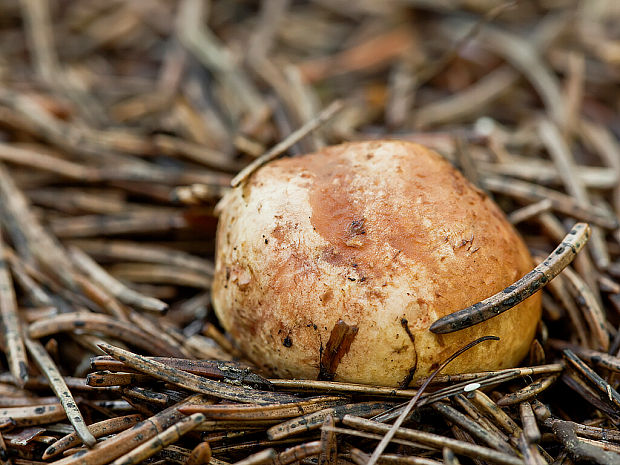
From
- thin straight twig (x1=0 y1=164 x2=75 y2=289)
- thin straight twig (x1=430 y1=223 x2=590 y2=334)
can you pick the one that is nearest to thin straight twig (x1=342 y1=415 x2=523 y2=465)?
thin straight twig (x1=430 y1=223 x2=590 y2=334)

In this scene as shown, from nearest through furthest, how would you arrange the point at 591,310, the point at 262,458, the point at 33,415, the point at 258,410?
1. the point at 262,458
2. the point at 258,410
3. the point at 33,415
4. the point at 591,310

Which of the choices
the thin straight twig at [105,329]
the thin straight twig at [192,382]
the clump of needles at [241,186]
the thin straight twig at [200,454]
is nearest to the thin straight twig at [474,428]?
the clump of needles at [241,186]

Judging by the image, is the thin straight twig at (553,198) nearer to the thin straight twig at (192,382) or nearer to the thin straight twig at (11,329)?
the thin straight twig at (192,382)

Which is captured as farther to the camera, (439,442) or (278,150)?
(278,150)

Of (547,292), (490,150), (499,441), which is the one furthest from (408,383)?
(490,150)

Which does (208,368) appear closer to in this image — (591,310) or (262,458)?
(262,458)

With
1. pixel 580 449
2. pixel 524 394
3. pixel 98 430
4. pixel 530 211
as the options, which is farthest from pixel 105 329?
pixel 530 211

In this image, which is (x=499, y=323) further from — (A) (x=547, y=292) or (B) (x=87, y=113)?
(B) (x=87, y=113)
